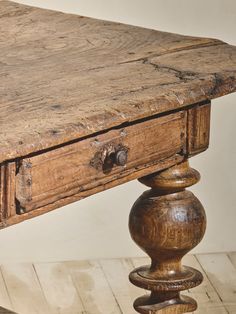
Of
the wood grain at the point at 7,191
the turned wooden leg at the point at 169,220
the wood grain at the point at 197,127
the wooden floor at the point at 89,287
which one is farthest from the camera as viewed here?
the wooden floor at the point at 89,287

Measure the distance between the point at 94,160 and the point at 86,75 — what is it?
20cm

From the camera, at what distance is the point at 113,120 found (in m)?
1.63

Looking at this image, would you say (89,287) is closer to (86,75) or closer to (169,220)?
(169,220)

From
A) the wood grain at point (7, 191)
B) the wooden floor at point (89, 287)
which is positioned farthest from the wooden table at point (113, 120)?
the wooden floor at point (89, 287)

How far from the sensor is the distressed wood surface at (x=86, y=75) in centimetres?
158

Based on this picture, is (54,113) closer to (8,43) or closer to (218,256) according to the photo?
(8,43)

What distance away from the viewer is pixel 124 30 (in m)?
2.19

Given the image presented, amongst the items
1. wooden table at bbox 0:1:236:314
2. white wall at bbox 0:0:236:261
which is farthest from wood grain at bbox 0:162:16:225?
white wall at bbox 0:0:236:261

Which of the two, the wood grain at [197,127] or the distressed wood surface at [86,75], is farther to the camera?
the wood grain at [197,127]

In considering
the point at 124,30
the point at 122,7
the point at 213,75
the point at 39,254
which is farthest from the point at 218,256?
the point at 213,75

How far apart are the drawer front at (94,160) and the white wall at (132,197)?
1.27 metres

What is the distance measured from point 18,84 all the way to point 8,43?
0.29 metres

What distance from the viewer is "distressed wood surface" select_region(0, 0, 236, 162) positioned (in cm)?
Result: 158

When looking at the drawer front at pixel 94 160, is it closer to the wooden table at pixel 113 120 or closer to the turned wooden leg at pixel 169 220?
the wooden table at pixel 113 120
